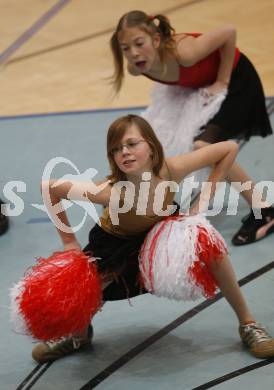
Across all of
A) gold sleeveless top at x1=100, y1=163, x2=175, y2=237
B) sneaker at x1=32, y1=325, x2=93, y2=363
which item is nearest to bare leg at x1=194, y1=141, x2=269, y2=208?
gold sleeveless top at x1=100, y1=163, x2=175, y2=237

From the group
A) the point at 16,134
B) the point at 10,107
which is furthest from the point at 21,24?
the point at 16,134

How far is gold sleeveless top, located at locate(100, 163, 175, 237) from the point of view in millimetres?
2533

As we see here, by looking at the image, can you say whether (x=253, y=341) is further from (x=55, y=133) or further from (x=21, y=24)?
(x=21, y=24)

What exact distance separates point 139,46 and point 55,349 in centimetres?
118

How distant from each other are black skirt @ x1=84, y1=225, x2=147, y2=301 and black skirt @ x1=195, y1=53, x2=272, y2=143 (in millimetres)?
857

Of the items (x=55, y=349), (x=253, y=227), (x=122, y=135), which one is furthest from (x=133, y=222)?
(x=253, y=227)

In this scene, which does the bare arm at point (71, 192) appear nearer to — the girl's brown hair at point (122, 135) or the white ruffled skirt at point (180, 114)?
the girl's brown hair at point (122, 135)

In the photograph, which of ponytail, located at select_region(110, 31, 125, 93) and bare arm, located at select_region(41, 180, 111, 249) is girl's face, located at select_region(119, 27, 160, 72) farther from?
bare arm, located at select_region(41, 180, 111, 249)

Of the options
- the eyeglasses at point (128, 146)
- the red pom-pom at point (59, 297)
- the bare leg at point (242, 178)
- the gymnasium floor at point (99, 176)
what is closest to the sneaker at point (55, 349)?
the gymnasium floor at point (99, 176)

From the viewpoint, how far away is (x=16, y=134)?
4402mm

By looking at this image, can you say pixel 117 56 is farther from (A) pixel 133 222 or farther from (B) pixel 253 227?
(A) pixel 133 222

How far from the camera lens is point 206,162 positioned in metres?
2.68

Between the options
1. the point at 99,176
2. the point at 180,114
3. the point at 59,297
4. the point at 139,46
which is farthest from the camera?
the point at 99,176

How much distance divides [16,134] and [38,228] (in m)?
1.02
